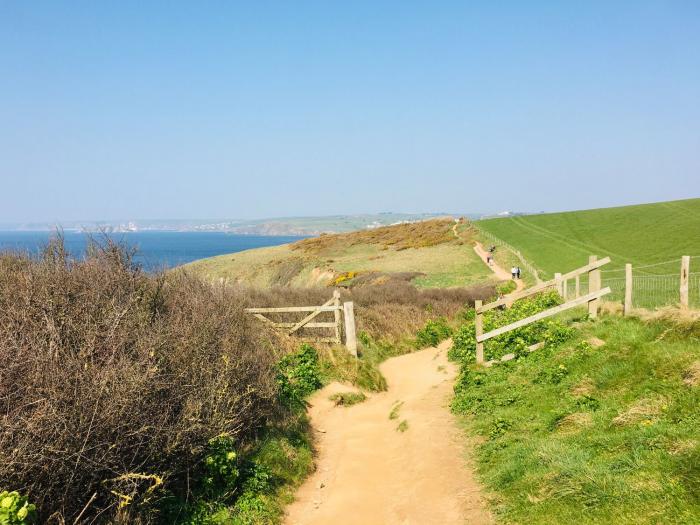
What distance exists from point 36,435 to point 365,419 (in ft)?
25.9

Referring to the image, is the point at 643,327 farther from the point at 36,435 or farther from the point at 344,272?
the point at 344,272

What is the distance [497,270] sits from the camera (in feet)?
146

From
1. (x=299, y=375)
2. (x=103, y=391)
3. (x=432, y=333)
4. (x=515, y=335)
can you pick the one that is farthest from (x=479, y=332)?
(x=103, y=391)

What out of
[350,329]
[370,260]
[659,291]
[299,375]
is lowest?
[370,260]

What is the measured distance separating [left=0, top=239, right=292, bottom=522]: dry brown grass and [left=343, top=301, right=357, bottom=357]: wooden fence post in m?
5.99

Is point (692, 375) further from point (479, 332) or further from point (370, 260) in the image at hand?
point (370, 260)

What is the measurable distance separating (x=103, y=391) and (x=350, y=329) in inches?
401

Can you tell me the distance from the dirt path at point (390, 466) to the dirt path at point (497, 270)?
22617 mm

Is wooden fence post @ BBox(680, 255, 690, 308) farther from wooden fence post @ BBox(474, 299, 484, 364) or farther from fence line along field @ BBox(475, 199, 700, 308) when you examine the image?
fence line along field @ BBox(475, 199, 700, 308)

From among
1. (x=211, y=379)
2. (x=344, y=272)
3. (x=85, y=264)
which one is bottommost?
(x=344, y=272)

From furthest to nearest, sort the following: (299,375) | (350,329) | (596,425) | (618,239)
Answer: (618,239) → (350,329) → (299,375) → (596,425)

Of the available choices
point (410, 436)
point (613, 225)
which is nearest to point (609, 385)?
point (410, 436)

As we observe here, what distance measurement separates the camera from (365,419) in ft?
39.6

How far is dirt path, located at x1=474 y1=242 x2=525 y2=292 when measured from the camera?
35.9 metres
